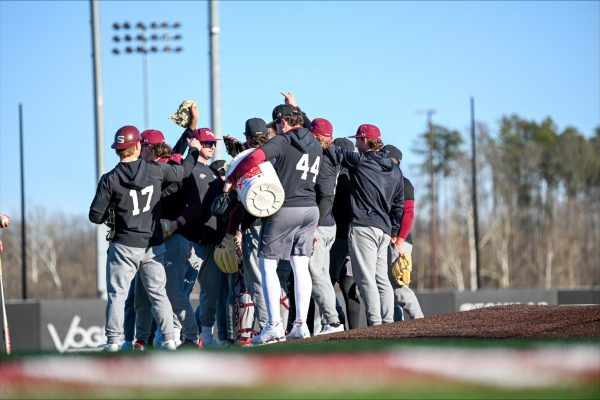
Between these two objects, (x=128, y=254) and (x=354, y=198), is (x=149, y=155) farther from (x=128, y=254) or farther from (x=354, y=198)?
(x=354, y=198)

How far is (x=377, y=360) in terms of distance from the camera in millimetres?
4762

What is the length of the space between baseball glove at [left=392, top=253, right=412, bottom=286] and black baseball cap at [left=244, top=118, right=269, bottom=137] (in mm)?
2257

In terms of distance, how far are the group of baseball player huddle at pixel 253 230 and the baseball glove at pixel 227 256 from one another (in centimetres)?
2

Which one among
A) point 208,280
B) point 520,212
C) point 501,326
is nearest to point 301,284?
point 208,280

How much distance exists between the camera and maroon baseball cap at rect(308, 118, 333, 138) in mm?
10164

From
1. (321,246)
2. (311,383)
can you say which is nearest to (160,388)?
(311,383)

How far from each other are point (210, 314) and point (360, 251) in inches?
73.3

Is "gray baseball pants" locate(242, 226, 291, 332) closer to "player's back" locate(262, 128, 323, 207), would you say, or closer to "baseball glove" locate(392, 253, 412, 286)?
"player's back" locate(262, 128, 323, 207)

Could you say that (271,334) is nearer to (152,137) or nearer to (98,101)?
(152,137)

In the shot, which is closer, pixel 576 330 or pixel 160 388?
pixel 160 388

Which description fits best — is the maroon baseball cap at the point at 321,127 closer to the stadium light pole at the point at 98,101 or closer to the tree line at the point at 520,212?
the stadium light pole at the point at 98,101

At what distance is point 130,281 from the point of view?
931cm

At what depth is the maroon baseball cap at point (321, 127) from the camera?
1016cm

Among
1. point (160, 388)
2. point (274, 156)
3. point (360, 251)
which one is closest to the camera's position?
point (160, 388)
